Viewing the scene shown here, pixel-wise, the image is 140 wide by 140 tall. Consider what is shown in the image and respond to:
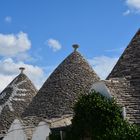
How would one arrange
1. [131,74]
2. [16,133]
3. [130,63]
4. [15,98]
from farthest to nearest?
1. [15,98]
2. [16,133]
3. [130,63]
4. [131,74]

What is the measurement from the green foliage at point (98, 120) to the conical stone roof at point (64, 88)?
281 inches

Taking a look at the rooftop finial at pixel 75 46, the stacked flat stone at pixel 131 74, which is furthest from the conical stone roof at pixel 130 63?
the rooftop finial at pixel 75 46

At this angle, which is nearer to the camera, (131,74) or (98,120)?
(98,120)

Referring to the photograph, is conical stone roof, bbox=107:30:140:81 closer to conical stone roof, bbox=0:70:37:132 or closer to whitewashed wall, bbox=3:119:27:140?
whitewashed wall, bbox=3:119:27:140

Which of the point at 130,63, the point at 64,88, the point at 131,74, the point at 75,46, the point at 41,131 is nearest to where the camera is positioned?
the point at 131,74

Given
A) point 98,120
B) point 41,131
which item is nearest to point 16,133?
point 41,131

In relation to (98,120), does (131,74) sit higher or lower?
higher

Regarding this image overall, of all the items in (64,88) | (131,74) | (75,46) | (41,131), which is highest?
(75,46)

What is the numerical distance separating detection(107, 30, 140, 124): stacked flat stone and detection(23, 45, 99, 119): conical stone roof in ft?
17.5

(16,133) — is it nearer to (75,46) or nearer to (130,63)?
(130,63)

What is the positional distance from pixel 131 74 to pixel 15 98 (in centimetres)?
1207

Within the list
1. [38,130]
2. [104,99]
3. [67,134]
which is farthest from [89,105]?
[38,130]

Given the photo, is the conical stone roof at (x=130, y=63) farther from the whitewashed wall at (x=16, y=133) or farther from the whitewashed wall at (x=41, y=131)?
the whitewashed wall at (x=16, y=133)

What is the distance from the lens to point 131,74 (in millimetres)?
21578
